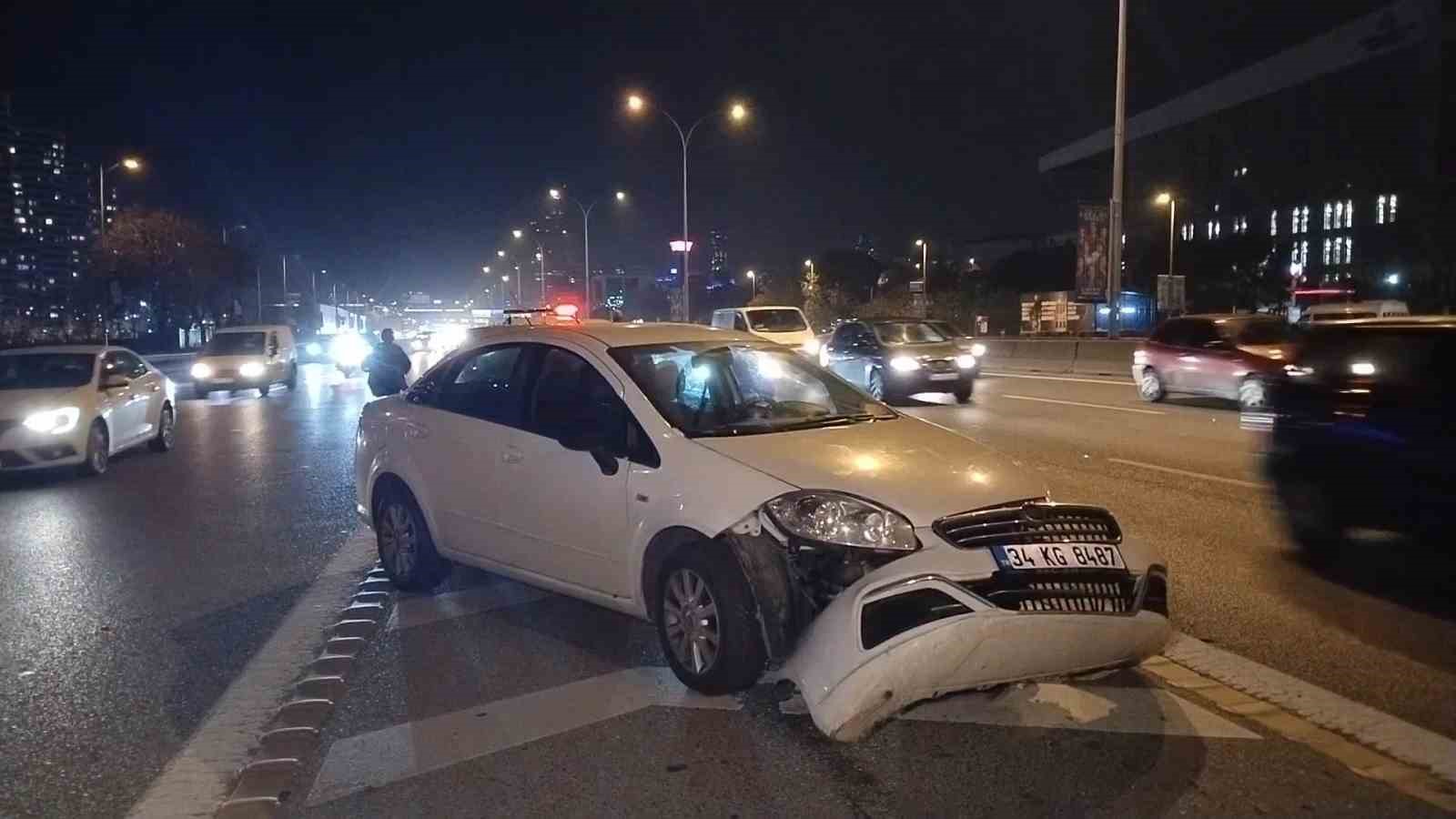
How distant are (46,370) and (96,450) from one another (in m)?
1.34

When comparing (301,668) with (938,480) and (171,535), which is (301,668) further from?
(171,535)

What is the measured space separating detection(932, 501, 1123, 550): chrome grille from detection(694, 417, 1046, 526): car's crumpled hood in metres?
0.06

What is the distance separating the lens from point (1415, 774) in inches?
185

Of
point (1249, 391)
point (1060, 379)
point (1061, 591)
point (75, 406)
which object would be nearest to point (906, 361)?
point (1249, 391)

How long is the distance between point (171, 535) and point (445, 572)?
349cm

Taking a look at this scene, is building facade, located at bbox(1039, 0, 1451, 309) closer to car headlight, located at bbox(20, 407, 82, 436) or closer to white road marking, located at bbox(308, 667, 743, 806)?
car headlight, located at bbox(20, 407, 82, 436)

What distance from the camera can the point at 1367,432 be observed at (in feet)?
25.8

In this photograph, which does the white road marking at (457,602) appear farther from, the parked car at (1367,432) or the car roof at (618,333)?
the parked car at (1367,432)

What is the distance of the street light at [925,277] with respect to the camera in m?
50.4

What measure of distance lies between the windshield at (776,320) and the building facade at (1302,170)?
121 feet

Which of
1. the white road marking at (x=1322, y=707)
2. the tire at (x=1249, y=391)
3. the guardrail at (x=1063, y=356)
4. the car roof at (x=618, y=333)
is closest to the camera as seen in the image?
the white road marking at (x=1322, y=707)

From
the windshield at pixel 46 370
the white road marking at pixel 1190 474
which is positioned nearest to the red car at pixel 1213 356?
the white road marking at pixel 1190 474

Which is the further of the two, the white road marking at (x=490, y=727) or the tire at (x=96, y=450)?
the tire at (x=96, y=450)

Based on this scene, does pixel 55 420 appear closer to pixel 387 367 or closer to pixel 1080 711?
pixel 387 367
